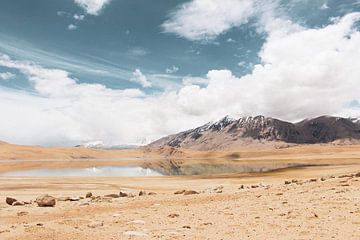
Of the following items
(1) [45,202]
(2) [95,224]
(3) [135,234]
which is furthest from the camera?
(1) [45,202]

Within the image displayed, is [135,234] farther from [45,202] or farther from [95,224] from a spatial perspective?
[45,202]

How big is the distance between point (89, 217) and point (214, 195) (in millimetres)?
10252

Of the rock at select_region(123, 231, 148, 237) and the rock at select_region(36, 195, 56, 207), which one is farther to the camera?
the rock at select_region(36, 195, 56, 207)

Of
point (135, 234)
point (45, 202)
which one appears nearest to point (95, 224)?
point (135, 234)

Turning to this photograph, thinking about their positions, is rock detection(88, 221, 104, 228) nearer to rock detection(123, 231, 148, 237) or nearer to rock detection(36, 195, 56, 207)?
rock detection(123, 231, 148, 237)

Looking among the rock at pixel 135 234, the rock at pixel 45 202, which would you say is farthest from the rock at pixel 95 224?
the rock at pixel 45 202

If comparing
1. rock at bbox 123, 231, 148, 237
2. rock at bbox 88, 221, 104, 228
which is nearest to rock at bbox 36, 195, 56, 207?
rock at bbox 88, 221, 104, 228

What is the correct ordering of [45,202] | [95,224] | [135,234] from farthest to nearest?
[45,202] → [95,224] → [135,234]

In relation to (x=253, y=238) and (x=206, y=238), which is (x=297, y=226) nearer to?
(x=253, y=238)

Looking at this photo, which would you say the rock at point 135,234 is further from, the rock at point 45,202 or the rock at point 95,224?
the rock at point 45,202

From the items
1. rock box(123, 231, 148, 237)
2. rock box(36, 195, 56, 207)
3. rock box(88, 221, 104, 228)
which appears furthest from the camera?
rock box(36, 195, 56, 207)

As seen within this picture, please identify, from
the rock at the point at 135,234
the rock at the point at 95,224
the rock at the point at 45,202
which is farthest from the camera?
the rock at the point at 45,202

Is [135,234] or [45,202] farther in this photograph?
[45,202]

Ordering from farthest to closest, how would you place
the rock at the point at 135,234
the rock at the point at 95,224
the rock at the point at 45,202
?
the rock at the point at 45,202 → the rock at the point at 95,224 → the rock at the point at 135,234
